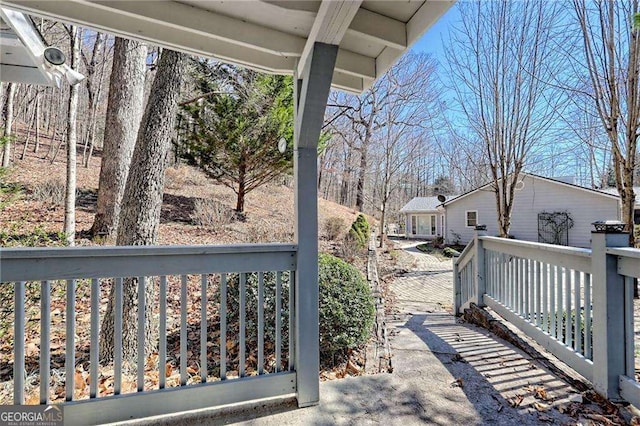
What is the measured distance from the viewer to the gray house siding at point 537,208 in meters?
13.5

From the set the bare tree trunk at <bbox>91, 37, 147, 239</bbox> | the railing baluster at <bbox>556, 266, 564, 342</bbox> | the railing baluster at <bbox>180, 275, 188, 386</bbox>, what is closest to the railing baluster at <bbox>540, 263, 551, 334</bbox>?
the railing baluster at <bbox>556, 266, 564, 342</bbox>

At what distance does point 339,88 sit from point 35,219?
7.06 metres

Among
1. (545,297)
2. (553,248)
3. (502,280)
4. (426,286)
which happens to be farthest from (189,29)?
(426,286)

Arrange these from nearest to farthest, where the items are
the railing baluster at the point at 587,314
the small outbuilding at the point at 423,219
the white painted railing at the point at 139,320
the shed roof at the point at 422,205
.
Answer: the white painted railing at the point at 139,320 < the railing baluster at the point at 587,314 < the small outbuilding at the point at 423,219 < the shed roof at the point at 422,205

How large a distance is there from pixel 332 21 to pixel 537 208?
16476mm

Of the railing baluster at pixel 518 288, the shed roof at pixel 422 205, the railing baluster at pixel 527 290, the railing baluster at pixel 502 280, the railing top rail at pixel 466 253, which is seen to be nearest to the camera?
the railing baluster at pixel 527 290

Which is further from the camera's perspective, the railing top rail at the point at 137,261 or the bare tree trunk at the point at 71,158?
the bare tree trunk at the point at 71,158

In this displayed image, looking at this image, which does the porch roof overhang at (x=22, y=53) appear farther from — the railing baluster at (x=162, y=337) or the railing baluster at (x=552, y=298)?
the railing baluster at (x=552, y=298)

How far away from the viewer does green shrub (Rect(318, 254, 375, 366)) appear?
336 centimetres

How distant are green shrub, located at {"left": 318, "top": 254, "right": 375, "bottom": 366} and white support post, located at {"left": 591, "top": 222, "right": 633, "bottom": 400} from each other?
6.34ft

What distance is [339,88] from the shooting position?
280 cm

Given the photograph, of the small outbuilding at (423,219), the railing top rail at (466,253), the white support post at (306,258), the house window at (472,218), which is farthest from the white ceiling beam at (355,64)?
the small outbuilding at (423,219)

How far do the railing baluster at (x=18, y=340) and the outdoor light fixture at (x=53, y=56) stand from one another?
164 centimetres

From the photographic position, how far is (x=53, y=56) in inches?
94.3
